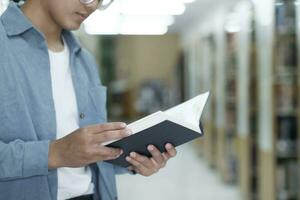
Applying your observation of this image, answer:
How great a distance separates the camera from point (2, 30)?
113cm

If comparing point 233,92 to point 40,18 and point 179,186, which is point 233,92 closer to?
point 179,186

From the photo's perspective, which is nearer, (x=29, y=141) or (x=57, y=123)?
(x=29, y=141)

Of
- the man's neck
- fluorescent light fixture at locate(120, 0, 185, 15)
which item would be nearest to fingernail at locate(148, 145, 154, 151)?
the man's neck

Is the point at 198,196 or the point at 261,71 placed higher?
the point at 261,71

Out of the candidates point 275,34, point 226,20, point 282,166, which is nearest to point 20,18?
point 275,34

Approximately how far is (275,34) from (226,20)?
216 centimetres

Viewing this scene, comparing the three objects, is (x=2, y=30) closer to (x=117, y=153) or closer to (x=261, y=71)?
(x=117, y=153)

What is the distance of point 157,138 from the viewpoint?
1.10 meters

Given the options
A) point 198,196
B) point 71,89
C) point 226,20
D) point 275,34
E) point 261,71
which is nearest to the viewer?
point 71,89

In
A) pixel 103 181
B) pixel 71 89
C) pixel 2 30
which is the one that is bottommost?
pixel 103 181

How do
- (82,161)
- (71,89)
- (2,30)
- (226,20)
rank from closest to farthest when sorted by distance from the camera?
1. (82,161)
2. (2,30)
3. (71,89)
4. (226,20)

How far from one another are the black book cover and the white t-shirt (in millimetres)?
156

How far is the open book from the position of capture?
1.03m

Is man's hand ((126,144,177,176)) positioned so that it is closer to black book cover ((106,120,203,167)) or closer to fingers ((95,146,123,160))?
black book cover ((106,120,203,167))
